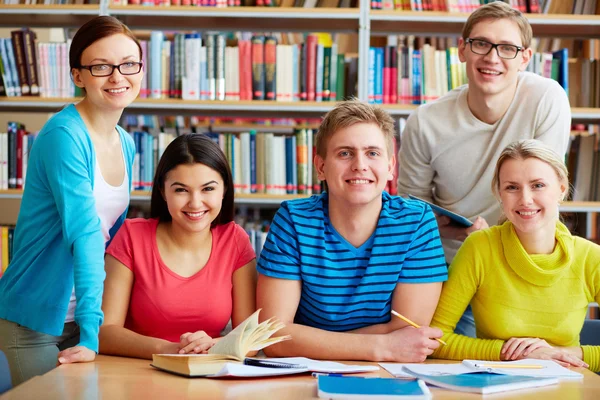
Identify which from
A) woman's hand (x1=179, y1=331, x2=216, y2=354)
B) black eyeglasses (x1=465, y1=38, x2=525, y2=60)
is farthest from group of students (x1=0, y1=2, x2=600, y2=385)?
black eyeglasses (x1=465, y1=38, x2=525, y2=60)

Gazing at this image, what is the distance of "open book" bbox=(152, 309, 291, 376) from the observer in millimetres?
1379

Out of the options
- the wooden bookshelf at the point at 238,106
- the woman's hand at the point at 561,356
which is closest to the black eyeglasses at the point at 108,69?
the woman's hand at the point at 561,356

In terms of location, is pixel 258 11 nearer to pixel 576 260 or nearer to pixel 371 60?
pixel 371 60

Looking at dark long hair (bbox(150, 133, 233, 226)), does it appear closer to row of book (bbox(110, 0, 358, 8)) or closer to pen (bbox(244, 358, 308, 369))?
pen (bbox(244, 358, 308, 369))

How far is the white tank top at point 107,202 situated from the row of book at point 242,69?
1540 mm

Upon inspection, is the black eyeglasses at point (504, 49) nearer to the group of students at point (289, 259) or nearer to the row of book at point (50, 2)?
the group of students at point (289, 259)

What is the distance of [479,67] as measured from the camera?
2.17 meters

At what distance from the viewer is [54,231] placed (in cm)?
172

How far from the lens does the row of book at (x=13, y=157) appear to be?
3455mm

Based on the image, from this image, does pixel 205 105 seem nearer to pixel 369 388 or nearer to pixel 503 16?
pixel 503 16

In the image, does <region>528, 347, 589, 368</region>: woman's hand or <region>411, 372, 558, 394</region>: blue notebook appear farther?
<region>528, 347, 589, 368</region>: woman's hand

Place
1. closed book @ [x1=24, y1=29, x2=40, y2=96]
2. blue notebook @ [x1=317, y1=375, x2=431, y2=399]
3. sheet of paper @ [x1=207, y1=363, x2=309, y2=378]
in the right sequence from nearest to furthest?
blue notebook @ [x1=317, y1=375, x2=431, y2=399] < sheet of paper @ [x1=207, y1=363, x2=309, y2=378] < closed book @ [x1=24, y1=29, x2=40, y2=96]

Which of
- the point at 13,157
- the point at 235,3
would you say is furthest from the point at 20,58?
the point at 235,3

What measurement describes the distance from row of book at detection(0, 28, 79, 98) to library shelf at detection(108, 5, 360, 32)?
354 millimetres
